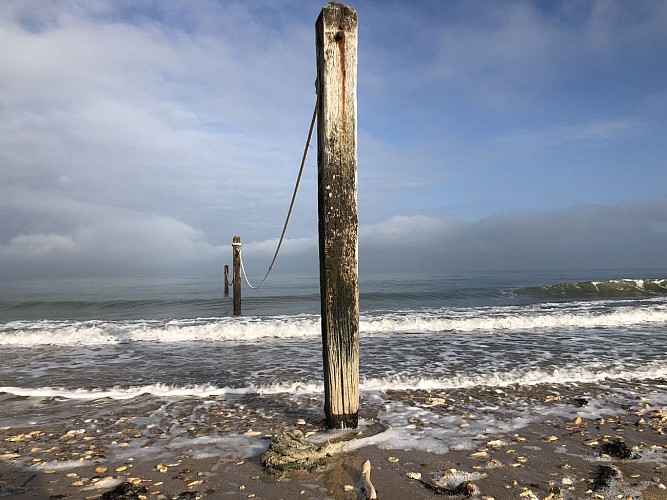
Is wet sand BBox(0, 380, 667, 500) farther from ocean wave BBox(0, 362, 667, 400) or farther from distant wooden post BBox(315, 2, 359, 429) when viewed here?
distant wooden post BBox(315, 2, 359, 429)

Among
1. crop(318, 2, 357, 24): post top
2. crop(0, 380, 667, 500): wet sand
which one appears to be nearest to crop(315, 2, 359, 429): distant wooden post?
crop(318, 2, 357, 24): post top

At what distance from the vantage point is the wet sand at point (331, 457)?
10.9 ft

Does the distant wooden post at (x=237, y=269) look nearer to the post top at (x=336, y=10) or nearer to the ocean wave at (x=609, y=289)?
the post top at (x=336, y=10)

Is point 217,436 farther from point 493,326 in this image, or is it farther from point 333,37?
point 493,326

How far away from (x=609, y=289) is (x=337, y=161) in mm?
30081

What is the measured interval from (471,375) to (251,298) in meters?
21.6

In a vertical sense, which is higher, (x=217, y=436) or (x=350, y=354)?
(x=350, y=354)

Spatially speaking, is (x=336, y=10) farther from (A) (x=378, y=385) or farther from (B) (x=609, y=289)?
(B) (x=609, y=289)

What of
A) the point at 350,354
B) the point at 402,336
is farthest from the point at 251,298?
the point at 350,354

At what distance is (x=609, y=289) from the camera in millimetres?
28047

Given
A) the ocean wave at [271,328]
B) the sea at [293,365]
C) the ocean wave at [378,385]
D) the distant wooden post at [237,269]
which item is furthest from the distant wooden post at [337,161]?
the distant wooden post at [237,269]

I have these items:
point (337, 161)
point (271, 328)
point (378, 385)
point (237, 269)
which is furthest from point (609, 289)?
point (337, 161)

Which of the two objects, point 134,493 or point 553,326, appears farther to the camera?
point 553,326

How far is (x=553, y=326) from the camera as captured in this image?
13484 mm
